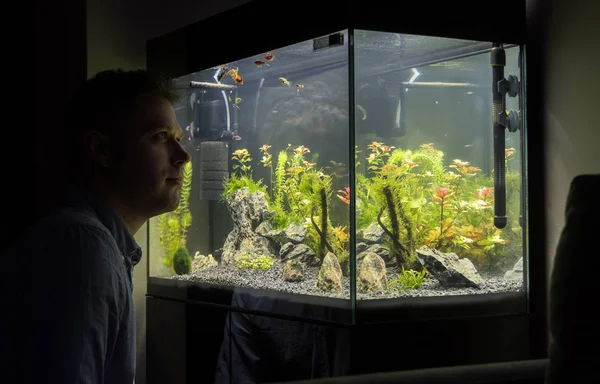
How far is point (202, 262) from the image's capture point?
3.73 m

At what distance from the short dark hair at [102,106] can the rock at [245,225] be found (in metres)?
1.69

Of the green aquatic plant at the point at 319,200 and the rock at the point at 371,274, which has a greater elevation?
the green aquatic plant at the point at 319,200

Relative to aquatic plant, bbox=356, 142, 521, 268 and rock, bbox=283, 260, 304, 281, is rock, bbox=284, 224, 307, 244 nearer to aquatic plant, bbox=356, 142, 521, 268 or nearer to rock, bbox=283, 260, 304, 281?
rock, bbox=283, 260, 304, 281

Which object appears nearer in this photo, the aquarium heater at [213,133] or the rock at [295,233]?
the rock at [295,233]

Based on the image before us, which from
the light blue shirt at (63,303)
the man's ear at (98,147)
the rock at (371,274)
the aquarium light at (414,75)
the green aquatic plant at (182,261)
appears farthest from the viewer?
the green aquatic plant at (182,261)

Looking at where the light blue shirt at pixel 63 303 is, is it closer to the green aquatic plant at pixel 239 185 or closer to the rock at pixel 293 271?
the rock at pixel 293 271

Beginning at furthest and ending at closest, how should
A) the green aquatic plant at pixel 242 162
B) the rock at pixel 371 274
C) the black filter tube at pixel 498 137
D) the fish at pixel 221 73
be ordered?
the fish at pixel 221 73 → the green aquatic plant at pixel 242 162 → the black filter tube at pixel 498 137 → the rock at pixel 371 274

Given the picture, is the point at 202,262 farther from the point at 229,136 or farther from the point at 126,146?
the point at 126,146

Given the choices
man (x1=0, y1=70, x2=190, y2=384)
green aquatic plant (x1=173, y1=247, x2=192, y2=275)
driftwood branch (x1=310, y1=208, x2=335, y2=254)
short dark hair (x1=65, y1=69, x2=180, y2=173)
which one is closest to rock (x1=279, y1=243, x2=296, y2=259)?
driftwood branch (x1=310, y1=208, x2=335, y2=254)

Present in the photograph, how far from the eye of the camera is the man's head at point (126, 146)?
5.22 ft

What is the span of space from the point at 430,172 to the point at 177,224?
59.5 inches

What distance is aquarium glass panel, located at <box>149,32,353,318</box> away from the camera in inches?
115

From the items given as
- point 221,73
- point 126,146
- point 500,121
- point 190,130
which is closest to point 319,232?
point 500,121

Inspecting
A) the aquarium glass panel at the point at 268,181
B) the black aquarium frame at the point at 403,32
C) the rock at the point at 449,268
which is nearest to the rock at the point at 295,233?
the aquarium glass panel at the point at 268,181
